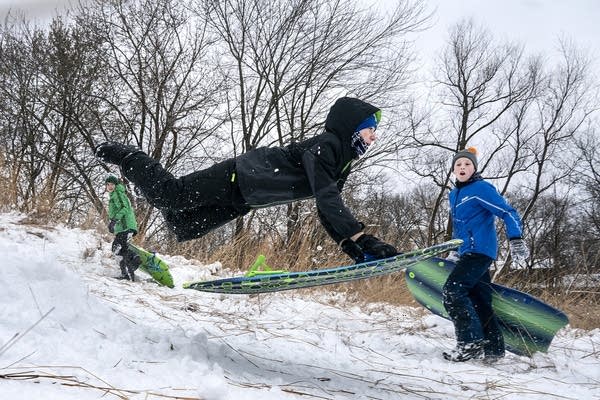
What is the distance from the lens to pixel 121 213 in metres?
5.60

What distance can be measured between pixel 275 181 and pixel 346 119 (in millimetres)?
530

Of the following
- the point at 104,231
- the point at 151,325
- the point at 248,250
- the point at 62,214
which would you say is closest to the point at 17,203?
the point at 62,214

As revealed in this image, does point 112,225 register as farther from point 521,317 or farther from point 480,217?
point 521,317

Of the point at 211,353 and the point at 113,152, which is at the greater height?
the point at 113,152

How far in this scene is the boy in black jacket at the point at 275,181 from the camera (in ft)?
7.53

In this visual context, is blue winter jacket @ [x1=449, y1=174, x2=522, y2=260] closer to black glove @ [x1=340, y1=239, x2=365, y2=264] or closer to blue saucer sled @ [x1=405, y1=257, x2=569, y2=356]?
blue saucer sled @ [x1=405, y1=257, x2=569, y2=356]

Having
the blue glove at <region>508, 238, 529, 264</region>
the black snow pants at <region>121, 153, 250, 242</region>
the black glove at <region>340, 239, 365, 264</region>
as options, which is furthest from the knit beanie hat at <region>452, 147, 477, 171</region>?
the black snow pants at <region>121, 153, 250, 242</region>

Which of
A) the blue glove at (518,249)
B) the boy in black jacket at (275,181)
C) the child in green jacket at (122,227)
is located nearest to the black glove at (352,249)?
the boy in black jacket at (275,181)

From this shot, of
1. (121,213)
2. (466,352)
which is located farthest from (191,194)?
(121,213)

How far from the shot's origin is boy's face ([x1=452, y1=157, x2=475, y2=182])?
11.5 feet

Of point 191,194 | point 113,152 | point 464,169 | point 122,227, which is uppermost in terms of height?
point 464,169


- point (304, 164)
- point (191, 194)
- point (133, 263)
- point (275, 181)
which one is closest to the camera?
point (304, 164)

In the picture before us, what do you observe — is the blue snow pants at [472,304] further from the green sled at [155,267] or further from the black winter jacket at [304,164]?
the green sled at [155,267]

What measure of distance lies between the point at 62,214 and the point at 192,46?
8.23 meters
